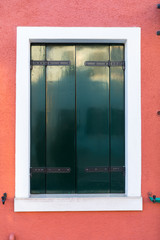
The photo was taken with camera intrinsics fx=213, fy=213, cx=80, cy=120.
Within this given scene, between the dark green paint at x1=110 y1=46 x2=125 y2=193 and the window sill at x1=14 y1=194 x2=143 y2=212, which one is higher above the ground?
the dark green paint at x1=110 y1=46 x2=125 y2=193

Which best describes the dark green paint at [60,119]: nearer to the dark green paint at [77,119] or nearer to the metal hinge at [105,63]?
the dark green paint at [77,119]

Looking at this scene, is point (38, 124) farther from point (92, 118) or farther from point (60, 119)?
point (92, 118)

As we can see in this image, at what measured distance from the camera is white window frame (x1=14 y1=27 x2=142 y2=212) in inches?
102

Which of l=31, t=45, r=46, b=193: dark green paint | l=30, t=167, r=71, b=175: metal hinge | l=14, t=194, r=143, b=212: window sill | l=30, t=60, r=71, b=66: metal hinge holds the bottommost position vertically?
l=14, t=194, r=143, b=212: window sill

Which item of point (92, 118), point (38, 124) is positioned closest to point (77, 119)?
point (92, 118)

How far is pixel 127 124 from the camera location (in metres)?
2.65

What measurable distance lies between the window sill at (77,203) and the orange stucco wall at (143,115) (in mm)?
82

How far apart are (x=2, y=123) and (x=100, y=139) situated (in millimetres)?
1238

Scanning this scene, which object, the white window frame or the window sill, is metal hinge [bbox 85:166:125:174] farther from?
the window sill

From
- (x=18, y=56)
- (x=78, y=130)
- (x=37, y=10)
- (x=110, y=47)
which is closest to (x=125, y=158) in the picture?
(x=78, y=130)

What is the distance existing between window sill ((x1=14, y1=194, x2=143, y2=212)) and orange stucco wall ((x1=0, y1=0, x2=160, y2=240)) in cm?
8

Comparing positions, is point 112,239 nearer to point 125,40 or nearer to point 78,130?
point 78,130

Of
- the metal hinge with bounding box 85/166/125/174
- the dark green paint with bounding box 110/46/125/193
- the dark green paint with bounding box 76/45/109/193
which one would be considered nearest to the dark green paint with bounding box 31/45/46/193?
the dark green paint with bounding box 76/45/109/193

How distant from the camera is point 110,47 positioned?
2742mm
